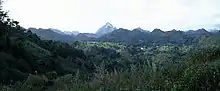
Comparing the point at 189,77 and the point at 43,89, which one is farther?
the point at 43,89

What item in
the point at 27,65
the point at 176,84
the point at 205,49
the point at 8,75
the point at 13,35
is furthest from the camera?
the point at 13,35

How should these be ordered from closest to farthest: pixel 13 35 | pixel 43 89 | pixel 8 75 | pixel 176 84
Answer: pixel 176 84 → pixel 43 89 → pixel 8 75 → pixel 13 35

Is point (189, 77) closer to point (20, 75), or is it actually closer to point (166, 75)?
point (166, 75)

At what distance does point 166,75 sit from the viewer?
6.98 meters

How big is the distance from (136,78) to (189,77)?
122 cm

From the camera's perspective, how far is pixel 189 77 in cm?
629

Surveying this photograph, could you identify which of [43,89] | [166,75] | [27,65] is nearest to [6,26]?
[27,65]

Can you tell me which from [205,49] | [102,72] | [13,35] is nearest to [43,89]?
[102,72]

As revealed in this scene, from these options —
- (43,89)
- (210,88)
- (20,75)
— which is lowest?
(20,75)

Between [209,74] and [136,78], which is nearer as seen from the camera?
[209,74]

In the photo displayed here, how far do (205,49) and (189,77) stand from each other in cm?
236

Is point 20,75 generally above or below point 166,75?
below

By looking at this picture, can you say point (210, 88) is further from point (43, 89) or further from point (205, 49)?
point (43, 89)

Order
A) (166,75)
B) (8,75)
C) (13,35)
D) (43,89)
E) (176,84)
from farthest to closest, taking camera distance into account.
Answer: (13,35) < (8,75) < (43,89) < (166,75) < (176,84)
